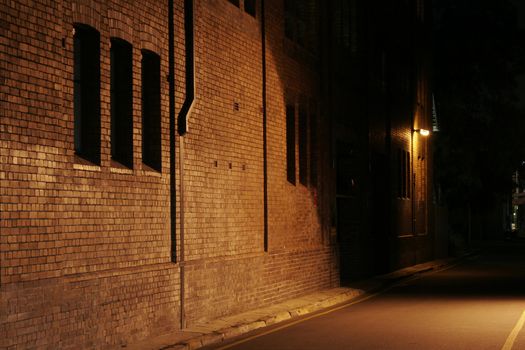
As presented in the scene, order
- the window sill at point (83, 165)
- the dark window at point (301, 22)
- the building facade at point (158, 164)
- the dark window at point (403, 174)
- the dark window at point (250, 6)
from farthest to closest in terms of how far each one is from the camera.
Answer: the dark window at point (403, 174) → the dark window at point (301, 22) → the dark window at point (250, 6) → the window sill at point (83, 165) → the building facade at point (158, 164)

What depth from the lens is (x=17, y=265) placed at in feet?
35.0

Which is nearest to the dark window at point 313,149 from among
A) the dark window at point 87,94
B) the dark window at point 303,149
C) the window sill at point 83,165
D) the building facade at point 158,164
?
the building facade at point 158,164

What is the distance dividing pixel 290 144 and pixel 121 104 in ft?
26.7

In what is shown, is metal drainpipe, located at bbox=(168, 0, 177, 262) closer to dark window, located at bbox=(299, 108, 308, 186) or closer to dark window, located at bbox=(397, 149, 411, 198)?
dark window, located at bbox=(299, 108, 308, 186)

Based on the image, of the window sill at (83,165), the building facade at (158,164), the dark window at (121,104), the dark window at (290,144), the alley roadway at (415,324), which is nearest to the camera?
the building facade at (158,164)

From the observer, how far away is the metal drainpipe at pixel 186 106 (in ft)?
48.8

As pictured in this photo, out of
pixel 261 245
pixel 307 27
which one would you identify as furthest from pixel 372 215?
pixel 261 245

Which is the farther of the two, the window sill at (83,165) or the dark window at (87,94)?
the dark window at (87,94)

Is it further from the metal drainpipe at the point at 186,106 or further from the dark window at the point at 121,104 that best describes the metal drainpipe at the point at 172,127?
the dark window at the point at 121,104

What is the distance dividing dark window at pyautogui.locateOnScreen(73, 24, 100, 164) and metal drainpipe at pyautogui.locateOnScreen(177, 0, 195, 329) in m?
2.37

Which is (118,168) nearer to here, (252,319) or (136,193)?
(136,193)

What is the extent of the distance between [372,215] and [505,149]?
28425mm

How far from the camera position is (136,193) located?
45.0 feet

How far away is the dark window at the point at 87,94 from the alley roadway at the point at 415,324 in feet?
10.9
